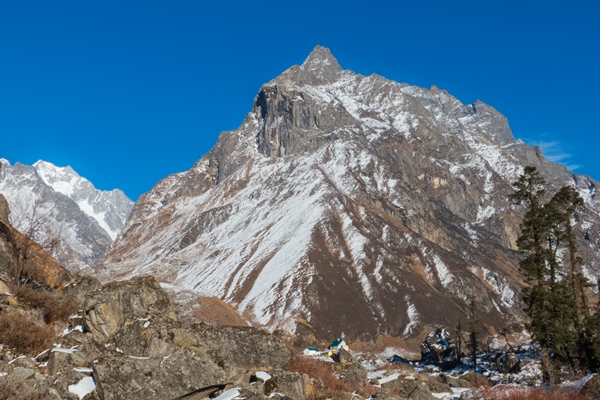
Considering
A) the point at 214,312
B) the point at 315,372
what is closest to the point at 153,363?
the point at 315,372

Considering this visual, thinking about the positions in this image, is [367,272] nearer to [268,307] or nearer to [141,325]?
[268,307]

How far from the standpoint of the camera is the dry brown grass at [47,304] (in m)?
21.0

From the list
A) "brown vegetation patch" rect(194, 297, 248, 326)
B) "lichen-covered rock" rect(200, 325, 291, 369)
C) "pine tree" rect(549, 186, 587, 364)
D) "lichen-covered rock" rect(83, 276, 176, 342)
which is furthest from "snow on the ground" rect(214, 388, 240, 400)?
"brown vegetation patch" rect(194, 297, 248, 326)

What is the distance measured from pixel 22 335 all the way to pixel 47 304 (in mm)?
6149

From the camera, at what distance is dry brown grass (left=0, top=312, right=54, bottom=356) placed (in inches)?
620

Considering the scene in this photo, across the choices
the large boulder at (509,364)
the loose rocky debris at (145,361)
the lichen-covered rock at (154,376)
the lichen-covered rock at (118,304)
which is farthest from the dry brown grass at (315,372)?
the large boulder at (509,364)

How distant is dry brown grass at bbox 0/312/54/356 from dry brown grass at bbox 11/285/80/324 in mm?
3528

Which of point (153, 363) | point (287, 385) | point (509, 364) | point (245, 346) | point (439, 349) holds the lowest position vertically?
point (509, 364)

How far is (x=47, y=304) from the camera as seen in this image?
71.9 ft

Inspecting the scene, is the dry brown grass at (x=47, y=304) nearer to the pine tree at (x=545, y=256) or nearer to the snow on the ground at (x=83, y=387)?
the snow on the ground at (x=83, y=387)

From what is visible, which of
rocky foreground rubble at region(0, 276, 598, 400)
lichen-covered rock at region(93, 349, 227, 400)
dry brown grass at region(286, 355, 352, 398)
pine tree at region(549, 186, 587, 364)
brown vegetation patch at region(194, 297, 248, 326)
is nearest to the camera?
lichen-covered rock at region(93, 349, 227, 400)

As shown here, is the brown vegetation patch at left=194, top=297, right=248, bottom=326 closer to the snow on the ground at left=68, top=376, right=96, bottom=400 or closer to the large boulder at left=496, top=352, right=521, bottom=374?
the large boulder at left=496, top=352, right=521, bottom=374

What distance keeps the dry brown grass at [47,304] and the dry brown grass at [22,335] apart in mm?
3528

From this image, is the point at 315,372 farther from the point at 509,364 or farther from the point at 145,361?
the point at 509,364
